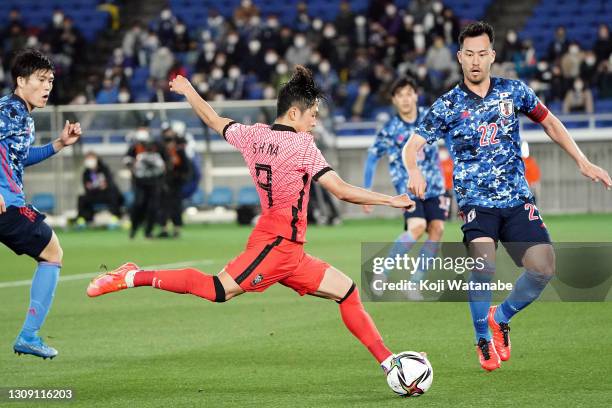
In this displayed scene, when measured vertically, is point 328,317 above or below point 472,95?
below

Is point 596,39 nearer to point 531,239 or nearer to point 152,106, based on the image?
point 152,106

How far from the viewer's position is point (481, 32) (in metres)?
8.23

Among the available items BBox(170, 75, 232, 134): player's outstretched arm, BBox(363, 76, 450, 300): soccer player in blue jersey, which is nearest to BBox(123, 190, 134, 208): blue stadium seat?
BBox(363, 76, 450, 300): soccer player in blue jersey

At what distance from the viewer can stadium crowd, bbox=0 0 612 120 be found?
28.3 m

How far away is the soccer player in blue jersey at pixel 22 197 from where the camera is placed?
853cm

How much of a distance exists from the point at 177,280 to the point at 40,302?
1.52m

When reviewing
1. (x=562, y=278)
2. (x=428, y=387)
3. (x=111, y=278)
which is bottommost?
(x=562, y=278)

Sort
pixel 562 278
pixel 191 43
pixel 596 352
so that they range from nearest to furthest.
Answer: pixel 596 352, pixel 562 278, pixel 191 43

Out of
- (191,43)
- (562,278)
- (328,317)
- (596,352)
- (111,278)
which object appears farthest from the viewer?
(191,43)

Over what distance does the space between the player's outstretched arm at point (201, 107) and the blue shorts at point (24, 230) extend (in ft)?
4.74

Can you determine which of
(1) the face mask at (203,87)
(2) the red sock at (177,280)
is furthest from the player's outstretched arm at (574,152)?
(1) the face mask at (203,87)

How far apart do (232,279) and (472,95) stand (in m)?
2.19

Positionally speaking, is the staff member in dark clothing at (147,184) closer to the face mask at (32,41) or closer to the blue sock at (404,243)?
the blue sock at (404,243)

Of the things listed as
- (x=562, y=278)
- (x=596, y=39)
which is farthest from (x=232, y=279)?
(x=596, y=39)
